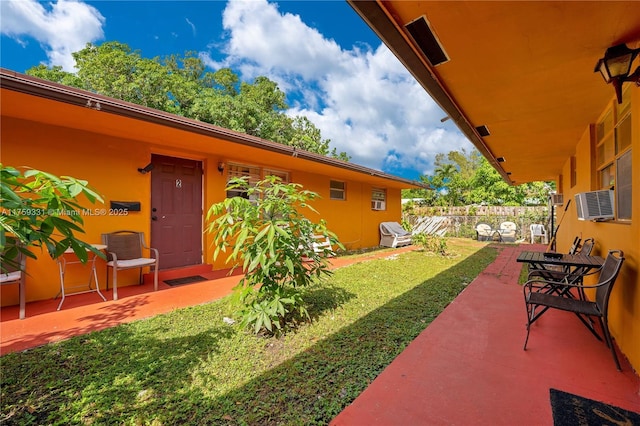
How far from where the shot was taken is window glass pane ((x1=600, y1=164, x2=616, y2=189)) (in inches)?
135

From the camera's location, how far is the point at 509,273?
6.15 meters

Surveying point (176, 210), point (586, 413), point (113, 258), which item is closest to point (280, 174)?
point (176, 210)

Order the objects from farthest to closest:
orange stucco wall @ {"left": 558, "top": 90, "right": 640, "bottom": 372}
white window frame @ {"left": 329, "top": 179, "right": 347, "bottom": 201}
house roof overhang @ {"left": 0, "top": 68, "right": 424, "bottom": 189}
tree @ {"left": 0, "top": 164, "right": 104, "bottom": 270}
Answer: white window frame @ {"left": 329, "top": 179, "right": 347, "bottom": 201}
house roof overhang @ {"left": 0, "top": 68, "right": 424, "bottom": 189}
orange stucco wall @ {"left": 558, "top": 90, "right": 640, "bottom": 372}
tree @ {"left": 0, "top": 164, "right": 104, "bottom": 270}

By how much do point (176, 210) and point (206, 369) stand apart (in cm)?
398

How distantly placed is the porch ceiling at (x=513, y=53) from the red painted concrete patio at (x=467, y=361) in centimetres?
257

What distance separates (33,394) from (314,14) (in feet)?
40.8

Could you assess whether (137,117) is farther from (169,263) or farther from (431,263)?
(431,263)

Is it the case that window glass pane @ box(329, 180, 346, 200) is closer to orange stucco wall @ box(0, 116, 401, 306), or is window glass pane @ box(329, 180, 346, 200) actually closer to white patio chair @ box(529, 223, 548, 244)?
orange stucco wall @ box(0, 116, 401, 306)

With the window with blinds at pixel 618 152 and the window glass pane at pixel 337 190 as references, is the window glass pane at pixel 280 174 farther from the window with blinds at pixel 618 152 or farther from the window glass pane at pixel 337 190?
the window with blinds at pixel 618 152

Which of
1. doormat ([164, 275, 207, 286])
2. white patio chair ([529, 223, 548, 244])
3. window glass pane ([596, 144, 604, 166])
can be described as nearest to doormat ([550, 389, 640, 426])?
window glass pane ([596, 144, 604, 166])

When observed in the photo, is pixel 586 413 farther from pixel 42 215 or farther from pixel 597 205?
pixel 42 215

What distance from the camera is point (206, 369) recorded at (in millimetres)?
2428

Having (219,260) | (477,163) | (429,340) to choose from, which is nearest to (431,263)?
(429,340)

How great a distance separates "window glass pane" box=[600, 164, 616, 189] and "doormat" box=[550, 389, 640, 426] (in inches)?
99.2
